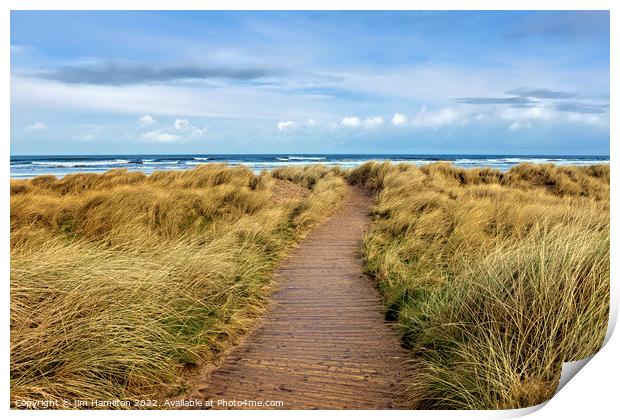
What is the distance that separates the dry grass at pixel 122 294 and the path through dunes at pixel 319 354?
0.22 meters

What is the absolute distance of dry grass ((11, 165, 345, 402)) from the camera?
2848 mm

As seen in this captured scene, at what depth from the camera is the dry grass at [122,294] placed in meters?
2.85

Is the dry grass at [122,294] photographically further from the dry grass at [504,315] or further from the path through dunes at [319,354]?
the dry grass at [504,315]

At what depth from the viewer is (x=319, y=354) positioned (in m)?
3.29

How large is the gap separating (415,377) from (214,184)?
29.8 feet

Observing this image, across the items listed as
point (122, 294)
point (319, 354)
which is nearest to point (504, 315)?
point (319, 354)

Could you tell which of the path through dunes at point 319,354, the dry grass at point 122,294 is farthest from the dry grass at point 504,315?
the dry grass at point 122,294

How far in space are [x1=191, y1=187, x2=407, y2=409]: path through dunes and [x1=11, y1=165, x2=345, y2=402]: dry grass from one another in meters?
0.22

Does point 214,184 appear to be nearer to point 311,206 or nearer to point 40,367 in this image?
point 311,206

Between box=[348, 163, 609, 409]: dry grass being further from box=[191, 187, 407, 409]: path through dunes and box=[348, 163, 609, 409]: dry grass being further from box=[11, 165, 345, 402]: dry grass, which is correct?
box=[11, 165, 345, 402]: dry grass

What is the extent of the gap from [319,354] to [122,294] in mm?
1450

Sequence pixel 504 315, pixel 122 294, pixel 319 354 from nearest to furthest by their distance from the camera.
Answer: pixel 504 315 < pixel 319 354 < pixel 122 294

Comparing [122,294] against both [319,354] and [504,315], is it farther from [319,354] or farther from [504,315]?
[504,315]
